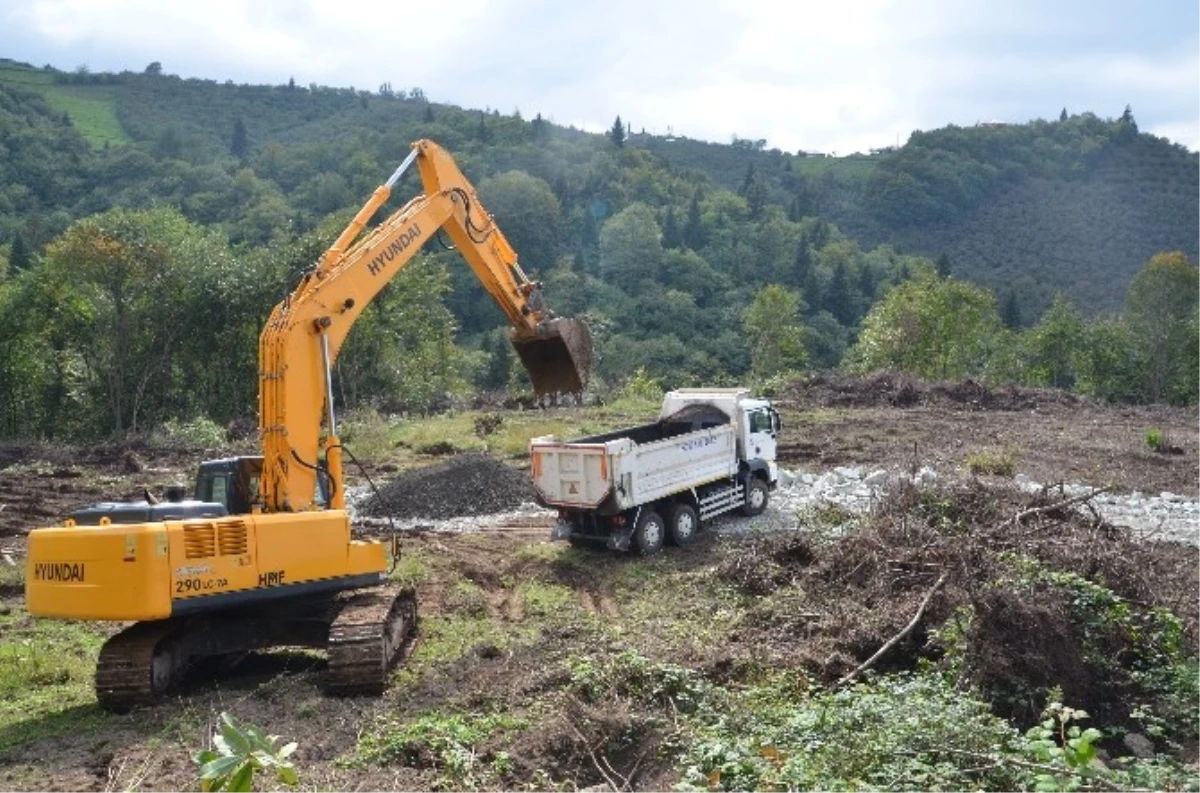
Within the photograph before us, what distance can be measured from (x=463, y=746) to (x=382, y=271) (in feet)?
18.3

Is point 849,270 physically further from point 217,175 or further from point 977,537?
point 977,537

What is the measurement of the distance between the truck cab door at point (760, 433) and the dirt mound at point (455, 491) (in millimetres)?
4718

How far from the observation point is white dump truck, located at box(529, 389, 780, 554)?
47.1 feet

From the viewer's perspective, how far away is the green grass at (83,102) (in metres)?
104

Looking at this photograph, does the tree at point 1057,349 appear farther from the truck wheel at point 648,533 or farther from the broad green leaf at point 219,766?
the broad green leaf at point 219,766

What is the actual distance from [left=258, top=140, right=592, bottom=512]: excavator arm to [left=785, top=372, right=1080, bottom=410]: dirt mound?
20938mm

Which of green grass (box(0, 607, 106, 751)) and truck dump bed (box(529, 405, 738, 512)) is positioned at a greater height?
truck dump bed (box(529, 405, 738, 512))

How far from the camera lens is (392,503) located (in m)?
19.3

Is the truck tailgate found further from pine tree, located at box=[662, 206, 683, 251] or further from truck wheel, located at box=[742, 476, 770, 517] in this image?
pine tree, located at box=[662, 206, 683, 251]

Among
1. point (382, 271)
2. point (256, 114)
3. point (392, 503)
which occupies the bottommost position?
point (392, 503)

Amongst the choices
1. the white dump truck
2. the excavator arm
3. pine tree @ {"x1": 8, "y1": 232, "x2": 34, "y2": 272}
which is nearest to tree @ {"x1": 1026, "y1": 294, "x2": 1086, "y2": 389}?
the white dump truck

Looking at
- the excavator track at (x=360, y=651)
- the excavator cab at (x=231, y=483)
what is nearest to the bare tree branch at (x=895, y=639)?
the excavator track at (x=360, y=651)

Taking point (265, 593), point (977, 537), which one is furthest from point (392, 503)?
point (977, 537)

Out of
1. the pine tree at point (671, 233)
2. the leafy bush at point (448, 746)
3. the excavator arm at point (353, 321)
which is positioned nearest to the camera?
the leafy bush at point (448, 746)
